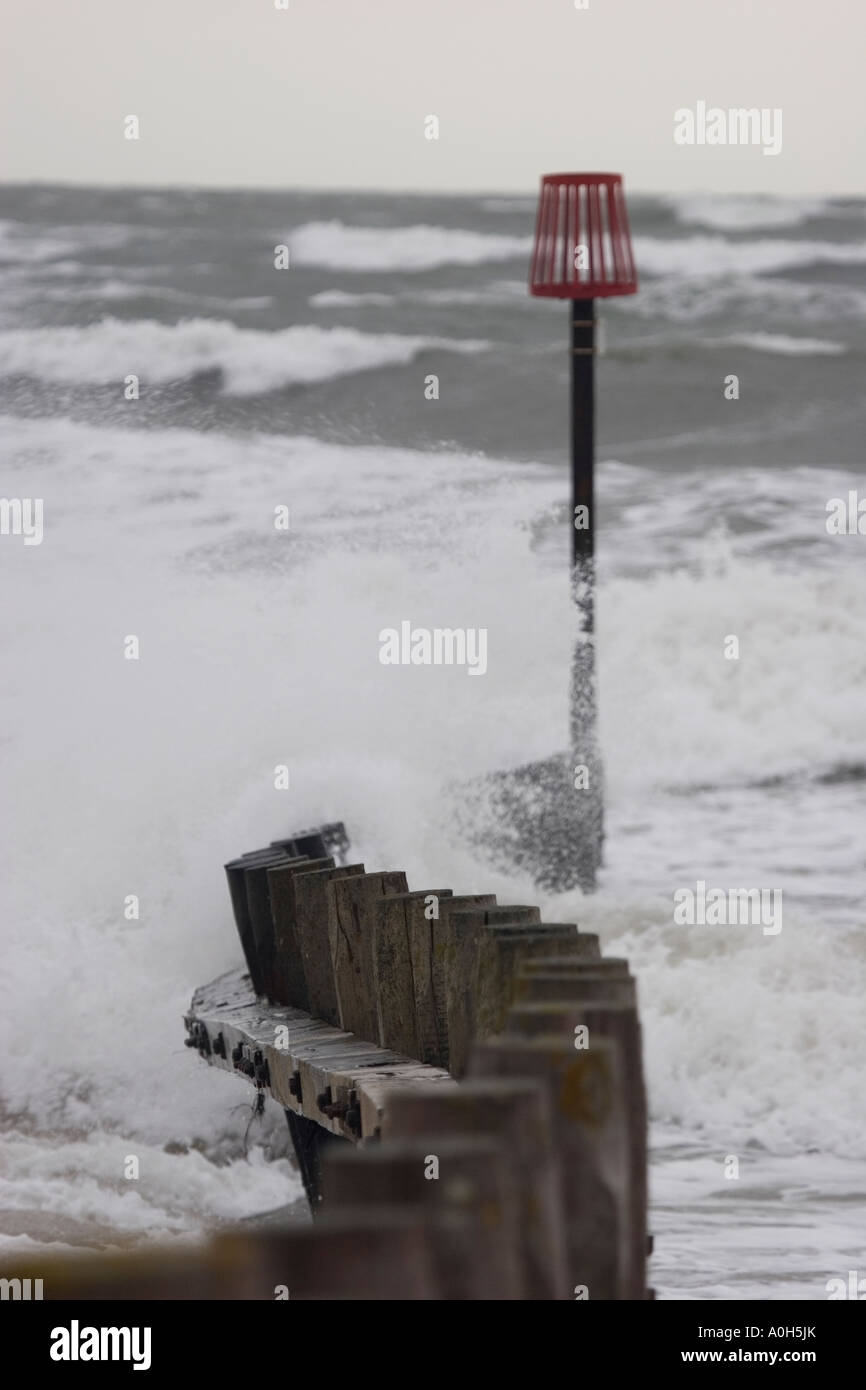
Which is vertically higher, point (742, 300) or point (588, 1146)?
point (742, 300)

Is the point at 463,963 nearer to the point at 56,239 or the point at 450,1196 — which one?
the point at 450,1196

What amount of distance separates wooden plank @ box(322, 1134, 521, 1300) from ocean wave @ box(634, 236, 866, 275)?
22623 millimetres

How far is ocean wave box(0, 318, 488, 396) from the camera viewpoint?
17062 millimetres

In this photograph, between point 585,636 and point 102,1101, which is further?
point 585,636

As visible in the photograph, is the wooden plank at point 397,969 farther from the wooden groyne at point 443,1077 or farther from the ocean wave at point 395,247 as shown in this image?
the ocean wave at point 395,247

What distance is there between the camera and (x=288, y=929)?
3559mm

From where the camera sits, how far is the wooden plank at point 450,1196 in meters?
1.27

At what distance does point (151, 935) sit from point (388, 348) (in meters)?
15.2

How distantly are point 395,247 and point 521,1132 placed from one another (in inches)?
893

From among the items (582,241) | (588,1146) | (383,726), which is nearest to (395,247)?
(383,726)

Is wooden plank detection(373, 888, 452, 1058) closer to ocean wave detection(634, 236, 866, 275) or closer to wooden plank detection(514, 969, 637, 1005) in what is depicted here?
wooden plank detection(514, 969, 637, 1005)

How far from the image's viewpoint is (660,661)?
11.8 metres

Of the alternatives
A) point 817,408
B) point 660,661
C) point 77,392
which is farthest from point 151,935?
point 817,408

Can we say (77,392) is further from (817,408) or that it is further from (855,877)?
(855,877)
